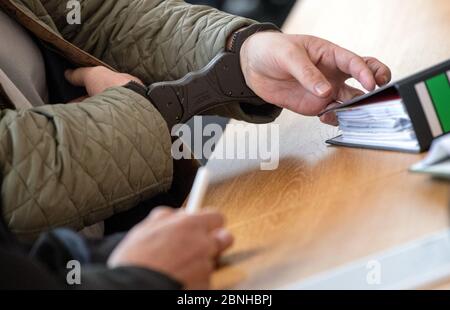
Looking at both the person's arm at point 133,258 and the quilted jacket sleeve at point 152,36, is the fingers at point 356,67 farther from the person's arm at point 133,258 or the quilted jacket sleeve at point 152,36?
the person's arm at point 133,258

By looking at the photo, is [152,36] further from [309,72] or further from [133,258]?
[133,258]

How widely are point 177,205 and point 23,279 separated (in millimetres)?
572

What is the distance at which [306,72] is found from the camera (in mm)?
1040

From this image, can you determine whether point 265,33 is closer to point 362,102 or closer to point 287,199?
point 362,102

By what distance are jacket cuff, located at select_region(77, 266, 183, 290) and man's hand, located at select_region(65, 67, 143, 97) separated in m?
0.59

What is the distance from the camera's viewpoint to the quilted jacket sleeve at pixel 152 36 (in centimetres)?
125

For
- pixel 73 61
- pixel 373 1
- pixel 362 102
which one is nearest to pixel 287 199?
pixel 362 102

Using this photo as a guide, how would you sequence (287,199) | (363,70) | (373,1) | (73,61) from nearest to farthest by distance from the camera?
(287,199), (363,70), (73,61), (373,1)

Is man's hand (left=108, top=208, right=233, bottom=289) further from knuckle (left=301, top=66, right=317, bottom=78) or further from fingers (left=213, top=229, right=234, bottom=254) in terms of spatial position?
knuckle (left=301, top=66, right=317, bottom=78)

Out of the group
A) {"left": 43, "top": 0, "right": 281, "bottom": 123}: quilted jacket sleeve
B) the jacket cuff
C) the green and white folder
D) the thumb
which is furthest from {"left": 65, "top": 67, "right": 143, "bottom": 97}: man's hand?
the jacket cuff

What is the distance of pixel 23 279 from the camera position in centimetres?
58

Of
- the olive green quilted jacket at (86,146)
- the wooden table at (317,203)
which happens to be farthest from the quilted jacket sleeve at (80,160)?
the wooden table at (317,203)

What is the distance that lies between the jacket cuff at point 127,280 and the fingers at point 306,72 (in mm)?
480

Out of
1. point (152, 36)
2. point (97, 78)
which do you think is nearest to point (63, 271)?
point (97, 78)
